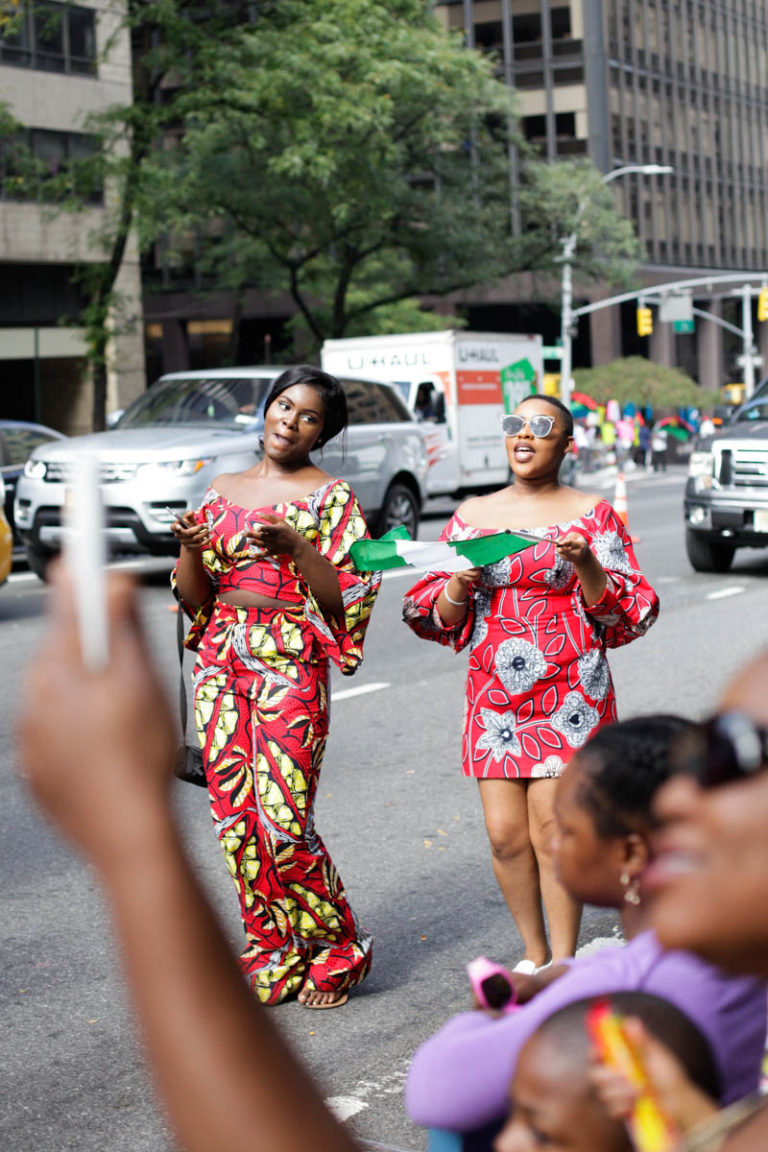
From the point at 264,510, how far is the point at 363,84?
75.2ft

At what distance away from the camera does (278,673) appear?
4.57m

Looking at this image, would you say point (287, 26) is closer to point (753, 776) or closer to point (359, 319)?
point (359, 319)

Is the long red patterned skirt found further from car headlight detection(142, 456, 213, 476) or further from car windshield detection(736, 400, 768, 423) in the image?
car windshield detection(736, 400, 768, 423)

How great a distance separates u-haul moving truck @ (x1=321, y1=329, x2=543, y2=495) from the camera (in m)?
23.7

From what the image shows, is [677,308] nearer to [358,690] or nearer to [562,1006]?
[358,690]

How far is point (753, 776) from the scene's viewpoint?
1.09m

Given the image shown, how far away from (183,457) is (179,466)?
0.30 ft

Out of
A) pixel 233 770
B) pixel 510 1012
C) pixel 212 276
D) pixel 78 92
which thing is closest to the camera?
pixel 510 1012

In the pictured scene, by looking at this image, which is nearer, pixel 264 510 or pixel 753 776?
pixel 753 776

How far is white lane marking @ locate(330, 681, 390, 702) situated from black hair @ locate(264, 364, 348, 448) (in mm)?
4899

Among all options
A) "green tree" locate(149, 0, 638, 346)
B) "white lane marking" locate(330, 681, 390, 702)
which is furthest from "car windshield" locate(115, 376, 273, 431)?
"green tree" locate(149, 0, 638, 346)

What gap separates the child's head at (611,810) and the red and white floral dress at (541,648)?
2922 mm

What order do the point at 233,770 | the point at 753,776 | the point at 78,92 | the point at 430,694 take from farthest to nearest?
the point at 78,92 → the point at 430,694 → the point at 233,770 → the point at 753,776

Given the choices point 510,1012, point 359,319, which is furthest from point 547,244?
point 510,1012
